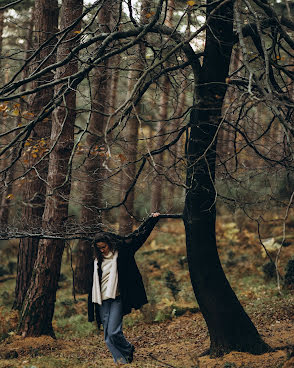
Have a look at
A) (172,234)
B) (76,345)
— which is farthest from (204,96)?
(172,234)

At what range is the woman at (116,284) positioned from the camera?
22.3 feet

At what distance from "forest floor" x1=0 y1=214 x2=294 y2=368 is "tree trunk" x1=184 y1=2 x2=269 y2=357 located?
283 mm

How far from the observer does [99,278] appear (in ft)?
22.7

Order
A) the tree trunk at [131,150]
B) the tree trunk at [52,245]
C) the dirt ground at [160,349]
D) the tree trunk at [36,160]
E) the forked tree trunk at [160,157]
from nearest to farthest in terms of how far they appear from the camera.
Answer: the forked tree trunk at [160,157], the dirt ground at [160,349], the tree trunk at [131,150], the tree trunk at [52,245], the tree trunk at [36,160]

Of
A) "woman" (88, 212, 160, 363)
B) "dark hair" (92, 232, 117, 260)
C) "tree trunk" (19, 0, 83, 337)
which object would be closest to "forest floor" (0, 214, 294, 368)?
"tree trunk" (19, 0, 83, 337)

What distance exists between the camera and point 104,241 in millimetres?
6734

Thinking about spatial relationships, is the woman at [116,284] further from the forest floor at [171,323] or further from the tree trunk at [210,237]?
the tree trunk at [210,237]

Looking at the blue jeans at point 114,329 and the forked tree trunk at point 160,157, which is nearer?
the forked tree trunk at point 160,157

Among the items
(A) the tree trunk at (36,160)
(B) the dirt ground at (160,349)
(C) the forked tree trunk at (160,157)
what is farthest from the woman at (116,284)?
(A) the tree trunk at (36,160)

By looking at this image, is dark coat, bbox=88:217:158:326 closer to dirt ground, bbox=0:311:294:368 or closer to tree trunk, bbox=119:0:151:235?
tree trunk, bbox=119:0:151:235

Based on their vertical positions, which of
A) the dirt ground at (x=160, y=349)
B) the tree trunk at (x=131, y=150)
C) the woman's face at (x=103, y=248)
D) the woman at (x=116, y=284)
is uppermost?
the tree trunk at (x=131, y=150)

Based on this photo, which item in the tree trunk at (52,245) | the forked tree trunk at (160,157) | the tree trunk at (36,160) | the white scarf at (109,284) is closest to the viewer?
the forked tree trunk at (160,157)

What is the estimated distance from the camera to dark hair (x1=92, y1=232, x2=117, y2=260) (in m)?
6.64

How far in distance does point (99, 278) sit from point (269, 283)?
6.90 metres
